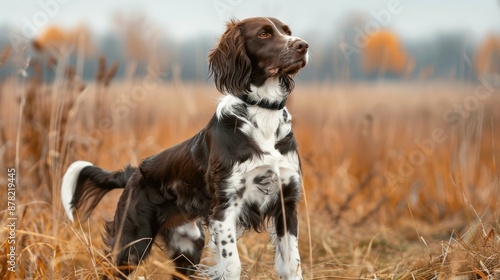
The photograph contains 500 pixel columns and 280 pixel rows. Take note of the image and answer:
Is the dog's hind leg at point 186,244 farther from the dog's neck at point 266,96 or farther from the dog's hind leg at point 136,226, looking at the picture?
the dog's neck at point 266,96

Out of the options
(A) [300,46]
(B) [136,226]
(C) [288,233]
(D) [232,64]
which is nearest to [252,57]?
(D) [232,64]

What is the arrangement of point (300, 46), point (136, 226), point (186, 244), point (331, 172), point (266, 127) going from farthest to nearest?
point (331, 172) → point (186, 244) → point (136, 226) → point (266, 127) → point (300, 46)

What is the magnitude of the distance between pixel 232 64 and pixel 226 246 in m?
0.86

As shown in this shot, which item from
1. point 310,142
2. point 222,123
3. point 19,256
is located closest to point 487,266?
point 222,123

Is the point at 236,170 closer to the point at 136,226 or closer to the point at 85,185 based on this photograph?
the point at 136,226

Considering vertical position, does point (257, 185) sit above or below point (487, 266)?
above

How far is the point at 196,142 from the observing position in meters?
3.39

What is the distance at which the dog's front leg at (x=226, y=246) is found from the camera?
312 cm

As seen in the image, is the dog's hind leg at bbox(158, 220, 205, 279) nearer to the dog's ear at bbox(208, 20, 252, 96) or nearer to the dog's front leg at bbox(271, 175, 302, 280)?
the dog's front leg at bbox(271, 175, 302, 280)

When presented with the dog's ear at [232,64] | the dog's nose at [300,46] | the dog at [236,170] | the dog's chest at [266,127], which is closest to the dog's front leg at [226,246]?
the dog at [236,170]

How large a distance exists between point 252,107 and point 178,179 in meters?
0.54

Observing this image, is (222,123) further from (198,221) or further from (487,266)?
(487,266)

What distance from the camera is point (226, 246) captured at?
3.12 meters

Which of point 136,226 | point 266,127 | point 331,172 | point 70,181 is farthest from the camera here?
point 331,172
